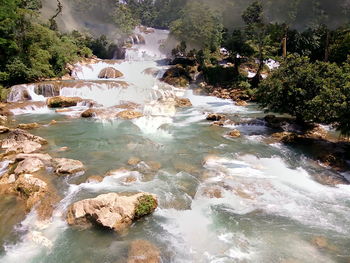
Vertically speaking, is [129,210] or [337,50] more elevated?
[337,50]

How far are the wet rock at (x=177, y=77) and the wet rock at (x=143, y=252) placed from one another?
31067 mm

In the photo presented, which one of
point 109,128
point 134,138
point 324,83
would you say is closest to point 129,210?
point 134,138

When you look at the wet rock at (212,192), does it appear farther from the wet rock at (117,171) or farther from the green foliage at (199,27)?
the green foliage at (199,27)

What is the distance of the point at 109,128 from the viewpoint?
23031 mm

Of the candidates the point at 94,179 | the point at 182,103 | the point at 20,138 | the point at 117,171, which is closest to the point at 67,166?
the point at 94,179

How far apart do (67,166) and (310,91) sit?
52.7 ft

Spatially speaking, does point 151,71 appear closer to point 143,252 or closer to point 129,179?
point 129,179

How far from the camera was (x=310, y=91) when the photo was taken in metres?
19.5

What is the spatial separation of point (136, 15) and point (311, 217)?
10273 cm

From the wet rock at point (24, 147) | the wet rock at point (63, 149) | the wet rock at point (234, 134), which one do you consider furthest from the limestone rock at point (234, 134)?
the wet rock at point (24, 147)

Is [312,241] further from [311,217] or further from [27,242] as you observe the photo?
[27,242]

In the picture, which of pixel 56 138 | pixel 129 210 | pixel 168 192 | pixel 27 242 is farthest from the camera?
pixel 56 138

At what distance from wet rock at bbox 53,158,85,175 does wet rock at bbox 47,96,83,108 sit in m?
15.8

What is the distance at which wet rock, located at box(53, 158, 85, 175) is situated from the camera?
46.9 ft
